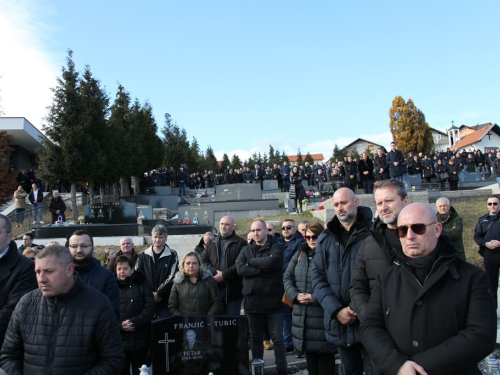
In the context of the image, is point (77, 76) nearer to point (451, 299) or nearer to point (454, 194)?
point (454, 194)

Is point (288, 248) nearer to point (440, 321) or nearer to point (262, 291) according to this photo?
point (262, 291)

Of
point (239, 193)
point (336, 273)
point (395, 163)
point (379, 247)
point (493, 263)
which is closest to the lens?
point (379, 247)

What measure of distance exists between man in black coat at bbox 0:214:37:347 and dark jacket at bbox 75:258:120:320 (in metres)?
0.53

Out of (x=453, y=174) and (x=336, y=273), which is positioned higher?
(x=453, y=174)

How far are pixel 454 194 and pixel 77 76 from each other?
20777 millimetres

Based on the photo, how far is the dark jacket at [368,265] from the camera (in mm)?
3535

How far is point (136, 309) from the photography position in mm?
5137

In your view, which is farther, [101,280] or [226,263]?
[226,263]

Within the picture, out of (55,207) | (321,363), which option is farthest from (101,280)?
(55,207)

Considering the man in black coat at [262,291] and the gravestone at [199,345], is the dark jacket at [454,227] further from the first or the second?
the gravestone at [199,345]

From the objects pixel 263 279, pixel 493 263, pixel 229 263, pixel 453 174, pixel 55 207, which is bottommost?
pixel 493 263

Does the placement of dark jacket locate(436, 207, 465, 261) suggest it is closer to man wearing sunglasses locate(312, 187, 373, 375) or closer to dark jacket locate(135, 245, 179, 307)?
man wearing sunglasses locate(312, 187, 373, 375)

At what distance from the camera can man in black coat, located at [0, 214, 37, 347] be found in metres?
3.62

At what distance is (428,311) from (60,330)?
8.42 ft
